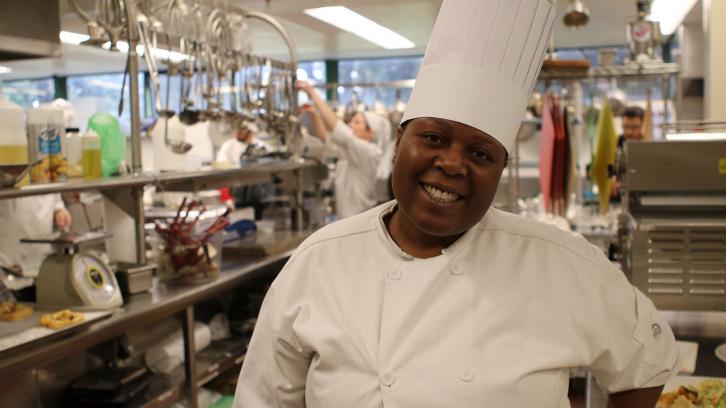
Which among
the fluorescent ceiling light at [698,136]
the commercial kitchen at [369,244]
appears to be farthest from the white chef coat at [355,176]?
the fluorescent ceiling light at [698,136]

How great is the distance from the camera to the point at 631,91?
7871mm

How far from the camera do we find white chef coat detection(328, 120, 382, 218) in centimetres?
518

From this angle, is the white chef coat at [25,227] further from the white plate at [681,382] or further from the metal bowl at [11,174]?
the white plate at [681,382]

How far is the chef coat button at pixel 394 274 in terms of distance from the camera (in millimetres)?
1191

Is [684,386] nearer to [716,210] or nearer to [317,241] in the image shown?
[716,210]

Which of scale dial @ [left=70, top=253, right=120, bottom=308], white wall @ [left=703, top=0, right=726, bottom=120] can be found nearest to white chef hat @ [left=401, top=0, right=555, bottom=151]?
scale dial @ [left=70, top=253, right=120, bottom=308]

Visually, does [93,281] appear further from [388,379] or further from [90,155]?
[388,379]

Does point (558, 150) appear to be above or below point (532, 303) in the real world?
above

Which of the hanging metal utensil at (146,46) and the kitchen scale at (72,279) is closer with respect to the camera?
the kitchen scale at (72,279)

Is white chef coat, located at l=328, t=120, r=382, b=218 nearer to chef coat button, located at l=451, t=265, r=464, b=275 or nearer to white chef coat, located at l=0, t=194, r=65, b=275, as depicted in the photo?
white chef coat, located at l=0, t=194, r=65, b=275

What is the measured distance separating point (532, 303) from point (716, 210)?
1028 millimetres

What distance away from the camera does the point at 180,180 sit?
2490mm

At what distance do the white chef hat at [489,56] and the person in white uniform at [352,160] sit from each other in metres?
3.54

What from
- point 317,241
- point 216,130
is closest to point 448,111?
point 317,241
